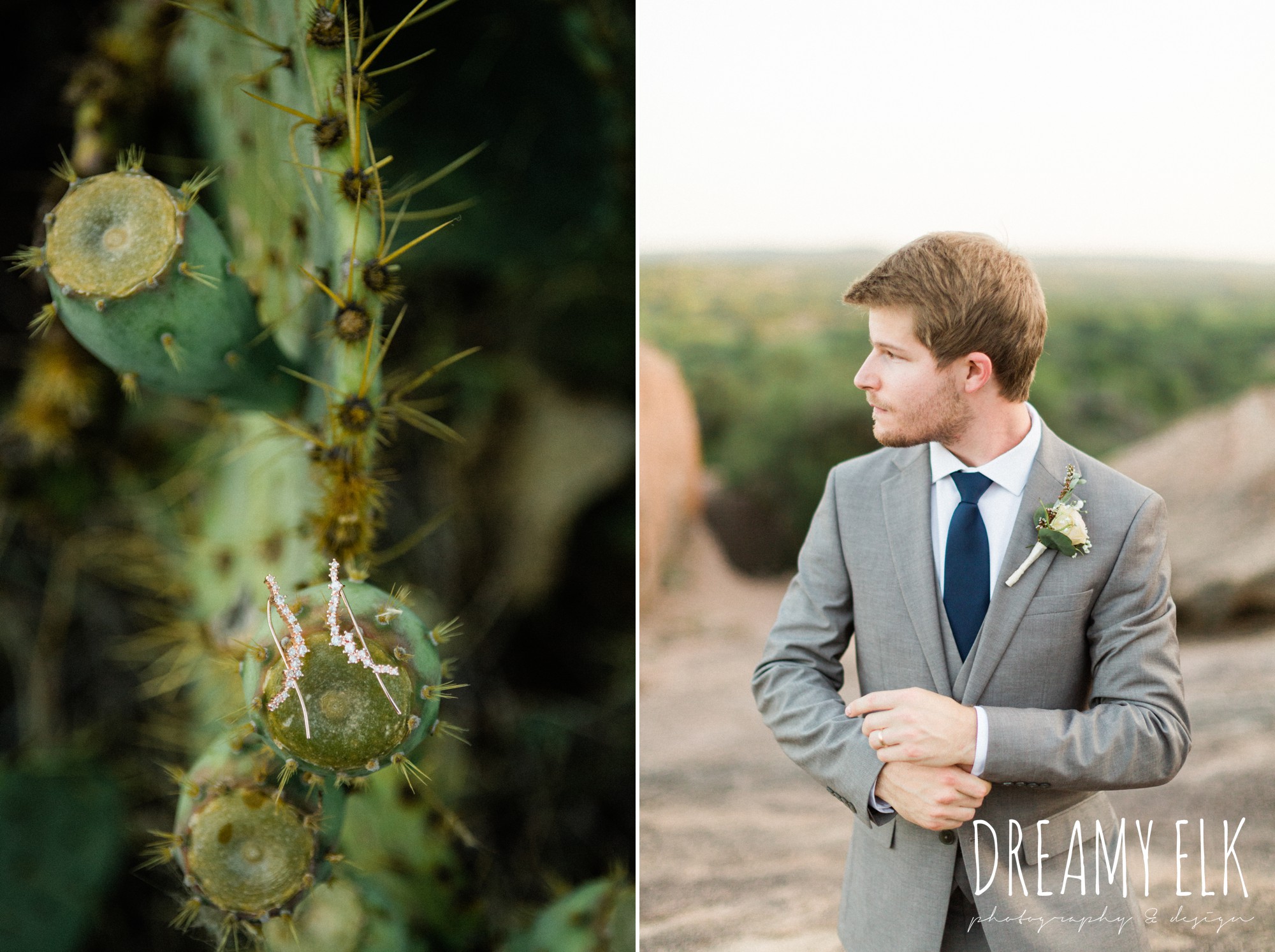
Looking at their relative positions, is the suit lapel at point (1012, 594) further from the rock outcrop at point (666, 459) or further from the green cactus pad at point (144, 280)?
the rock outcrop at point (666, 459)

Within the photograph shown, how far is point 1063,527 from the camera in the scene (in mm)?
1037

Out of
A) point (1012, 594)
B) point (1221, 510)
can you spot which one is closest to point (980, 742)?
point (1012, 594)

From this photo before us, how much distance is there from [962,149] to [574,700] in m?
1.06

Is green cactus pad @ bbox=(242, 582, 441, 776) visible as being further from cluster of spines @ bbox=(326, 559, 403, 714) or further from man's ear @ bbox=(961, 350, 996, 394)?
man's ear @ bbox=(961, 350, 996, 394)

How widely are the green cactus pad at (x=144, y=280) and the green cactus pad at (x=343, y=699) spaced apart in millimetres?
294

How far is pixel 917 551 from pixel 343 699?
0.62 meters

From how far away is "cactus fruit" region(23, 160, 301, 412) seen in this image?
96cm

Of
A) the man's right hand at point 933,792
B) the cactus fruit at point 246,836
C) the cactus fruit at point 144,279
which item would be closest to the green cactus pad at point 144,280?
the cactus fruit at point 144,279

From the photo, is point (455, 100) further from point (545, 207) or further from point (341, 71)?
point (341, 71)

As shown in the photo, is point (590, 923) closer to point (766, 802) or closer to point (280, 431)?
point (766, 802)

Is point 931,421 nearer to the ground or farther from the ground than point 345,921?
farther from the ground

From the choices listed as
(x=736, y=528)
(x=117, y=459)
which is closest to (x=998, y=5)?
(x=736, y=528)

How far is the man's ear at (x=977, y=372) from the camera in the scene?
3.51ft

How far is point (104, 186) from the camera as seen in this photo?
0.99 metres
